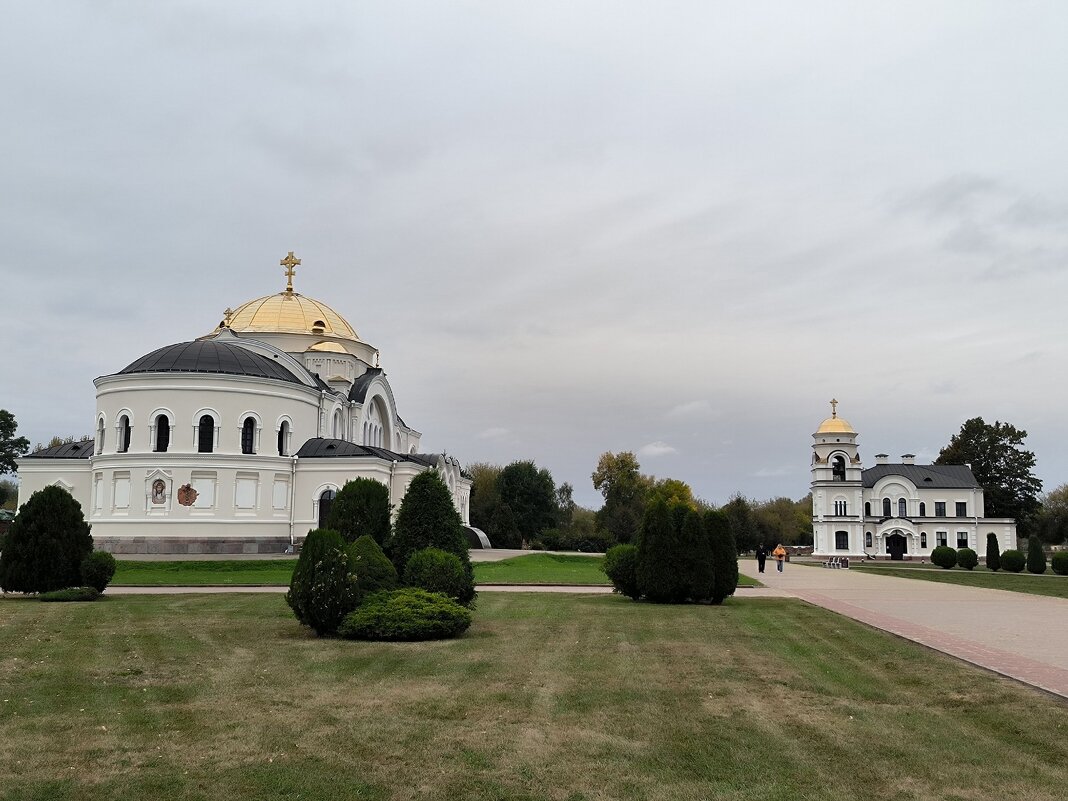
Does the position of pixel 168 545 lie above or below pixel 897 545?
above

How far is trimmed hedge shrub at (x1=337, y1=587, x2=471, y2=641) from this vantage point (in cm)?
1394

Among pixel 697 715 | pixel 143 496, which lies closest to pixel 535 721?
pixel 697 715

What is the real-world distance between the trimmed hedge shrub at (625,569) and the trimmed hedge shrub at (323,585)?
9.04m

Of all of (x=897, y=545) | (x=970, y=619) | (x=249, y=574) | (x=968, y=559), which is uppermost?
(x=970, y=619)

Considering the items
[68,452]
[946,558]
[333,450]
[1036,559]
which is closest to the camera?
[333,450]

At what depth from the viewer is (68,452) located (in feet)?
163

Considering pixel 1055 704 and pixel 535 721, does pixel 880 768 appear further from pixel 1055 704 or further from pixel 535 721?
pixel 1055 704

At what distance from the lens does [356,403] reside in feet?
179

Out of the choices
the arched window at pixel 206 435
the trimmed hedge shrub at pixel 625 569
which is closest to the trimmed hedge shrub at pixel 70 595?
the trimmed hedge shrub at pixel 625 569

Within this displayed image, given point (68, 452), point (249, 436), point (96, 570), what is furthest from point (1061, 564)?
point (68, 452)

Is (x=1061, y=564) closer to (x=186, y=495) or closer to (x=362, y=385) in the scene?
(x=362, y=385)

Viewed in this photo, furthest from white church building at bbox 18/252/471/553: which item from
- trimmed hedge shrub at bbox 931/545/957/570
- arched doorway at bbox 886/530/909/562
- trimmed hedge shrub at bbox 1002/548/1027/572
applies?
arched doorway at bbox 886/530/909/562

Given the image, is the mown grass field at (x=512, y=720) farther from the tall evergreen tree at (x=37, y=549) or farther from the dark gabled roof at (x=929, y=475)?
the dark gabled roof at (x=929, y=475)

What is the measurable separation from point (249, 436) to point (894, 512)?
58182 millimetres
